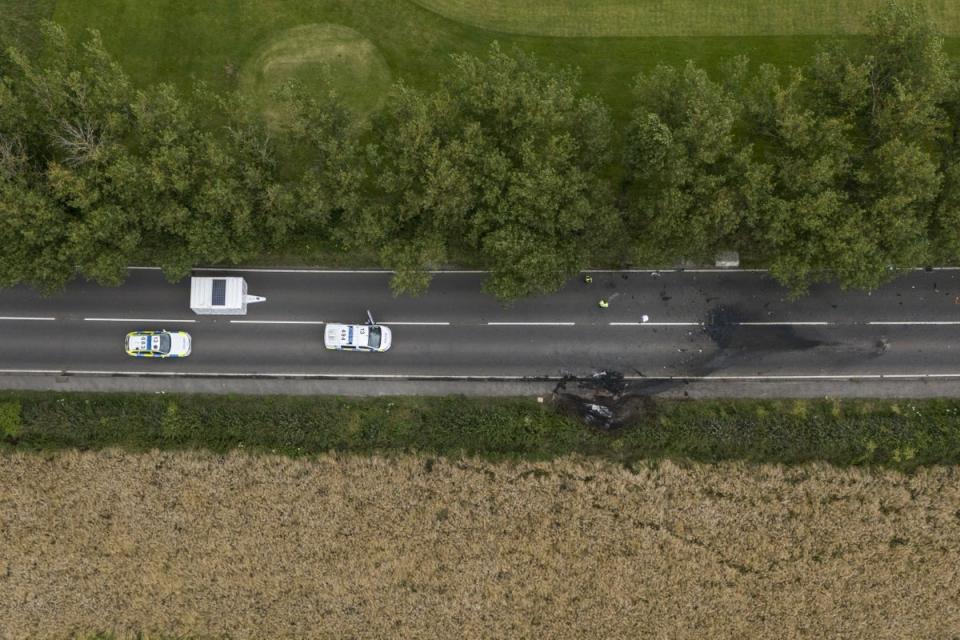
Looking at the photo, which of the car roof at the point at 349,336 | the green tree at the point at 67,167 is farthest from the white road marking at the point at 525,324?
the green tree at the point at 67,167

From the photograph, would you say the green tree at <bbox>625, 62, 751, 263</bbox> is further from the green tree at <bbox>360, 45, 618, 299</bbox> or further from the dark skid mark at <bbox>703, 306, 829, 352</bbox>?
the dark skid mark at <bbox>703, 306, 829, 352</bbox>

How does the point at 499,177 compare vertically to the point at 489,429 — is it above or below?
above

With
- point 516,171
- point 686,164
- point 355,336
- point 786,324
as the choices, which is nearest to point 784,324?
point 786,324

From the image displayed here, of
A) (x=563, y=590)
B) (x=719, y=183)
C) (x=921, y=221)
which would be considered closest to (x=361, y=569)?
(x=563, y=590)

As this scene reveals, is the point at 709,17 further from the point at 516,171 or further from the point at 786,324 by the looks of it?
the point at 786,324

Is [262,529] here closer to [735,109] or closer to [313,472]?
[313,472]

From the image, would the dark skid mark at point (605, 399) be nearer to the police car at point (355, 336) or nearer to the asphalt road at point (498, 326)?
the asphalt road at point (498, 326)

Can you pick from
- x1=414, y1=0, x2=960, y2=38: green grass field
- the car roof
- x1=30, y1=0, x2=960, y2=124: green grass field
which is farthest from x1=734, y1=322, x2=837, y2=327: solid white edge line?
the car roof
